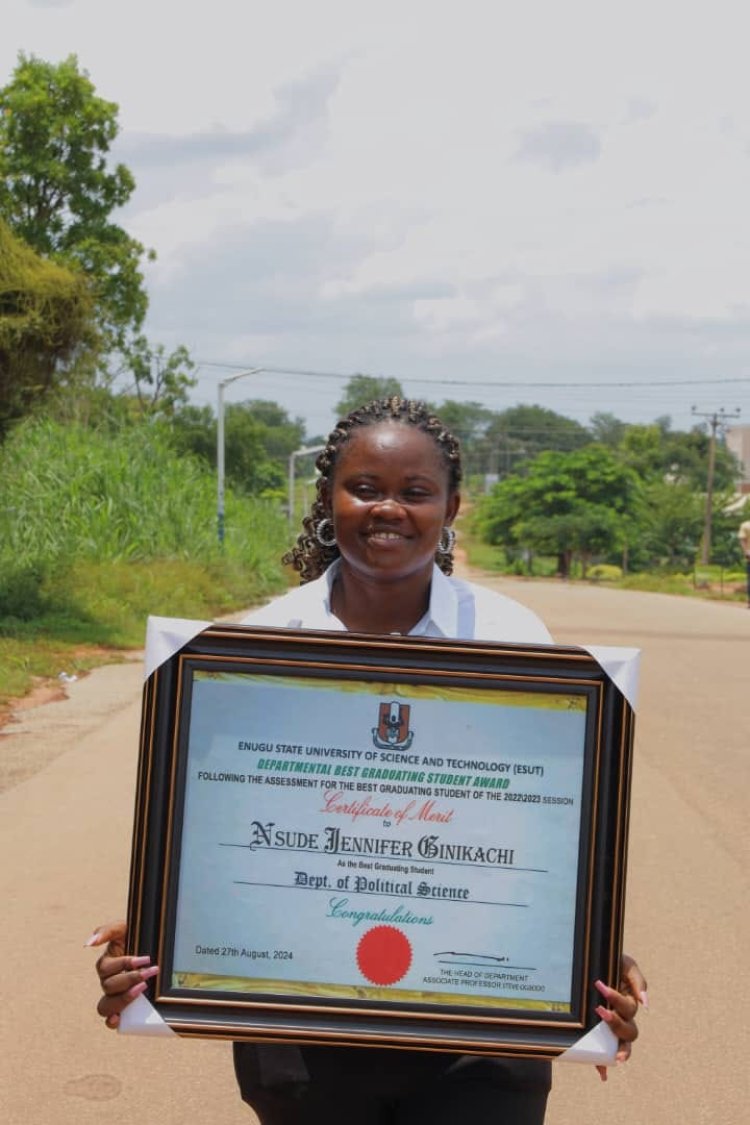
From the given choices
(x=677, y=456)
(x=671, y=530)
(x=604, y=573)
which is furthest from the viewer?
(x=677, y=456)

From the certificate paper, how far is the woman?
0.45 feet

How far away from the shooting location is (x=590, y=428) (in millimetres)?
119375

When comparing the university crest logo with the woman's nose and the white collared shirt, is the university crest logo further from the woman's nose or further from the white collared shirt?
the woman's nose

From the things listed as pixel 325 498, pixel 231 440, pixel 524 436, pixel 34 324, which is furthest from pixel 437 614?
pixel 524 436

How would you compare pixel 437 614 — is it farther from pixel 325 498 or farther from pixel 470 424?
pixel 470 424

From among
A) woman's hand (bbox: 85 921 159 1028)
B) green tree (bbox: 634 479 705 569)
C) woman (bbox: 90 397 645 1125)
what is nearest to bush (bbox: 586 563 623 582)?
green tree (bbox: 634 479 705 569)

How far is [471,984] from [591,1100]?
195cm

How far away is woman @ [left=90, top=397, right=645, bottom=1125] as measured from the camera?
6.86 ft

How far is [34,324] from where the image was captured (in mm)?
12719

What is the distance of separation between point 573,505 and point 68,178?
69.0 ft

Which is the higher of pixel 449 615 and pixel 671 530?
pixel 449 615

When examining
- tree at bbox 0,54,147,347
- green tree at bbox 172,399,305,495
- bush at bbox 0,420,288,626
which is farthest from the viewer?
green tree at bbox 172,399,305,495

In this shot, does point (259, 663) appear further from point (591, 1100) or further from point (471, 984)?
point (591, 1100)

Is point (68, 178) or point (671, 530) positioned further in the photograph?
point (671, 530)
